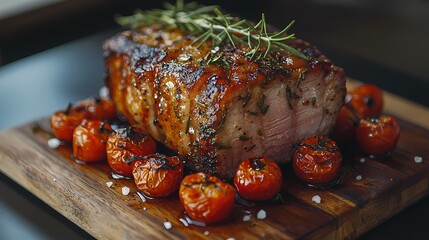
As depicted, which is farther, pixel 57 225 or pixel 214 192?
pixel 57 225

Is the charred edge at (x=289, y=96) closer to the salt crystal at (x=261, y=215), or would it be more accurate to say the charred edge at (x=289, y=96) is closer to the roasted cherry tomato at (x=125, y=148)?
the salt crystal at (x=261, y=215)

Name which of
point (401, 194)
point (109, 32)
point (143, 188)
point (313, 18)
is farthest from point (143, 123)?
point (313, 18)

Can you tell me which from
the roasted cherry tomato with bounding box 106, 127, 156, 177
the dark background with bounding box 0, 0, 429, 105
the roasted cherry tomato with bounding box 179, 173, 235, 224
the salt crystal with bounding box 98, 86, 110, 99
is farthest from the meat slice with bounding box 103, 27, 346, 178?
the dark background with bounding box 0, 0, 429, 105

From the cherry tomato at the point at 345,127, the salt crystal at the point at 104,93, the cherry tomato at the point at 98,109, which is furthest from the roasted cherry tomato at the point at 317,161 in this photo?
the salt crystal at the point at 104,93

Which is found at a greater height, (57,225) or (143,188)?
(143,188)

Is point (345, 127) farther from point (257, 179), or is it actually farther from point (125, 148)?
point (125, 148)

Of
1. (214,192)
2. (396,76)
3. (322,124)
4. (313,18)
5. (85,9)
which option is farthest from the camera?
(313,18)

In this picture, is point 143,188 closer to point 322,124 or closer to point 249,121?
point 249,121
